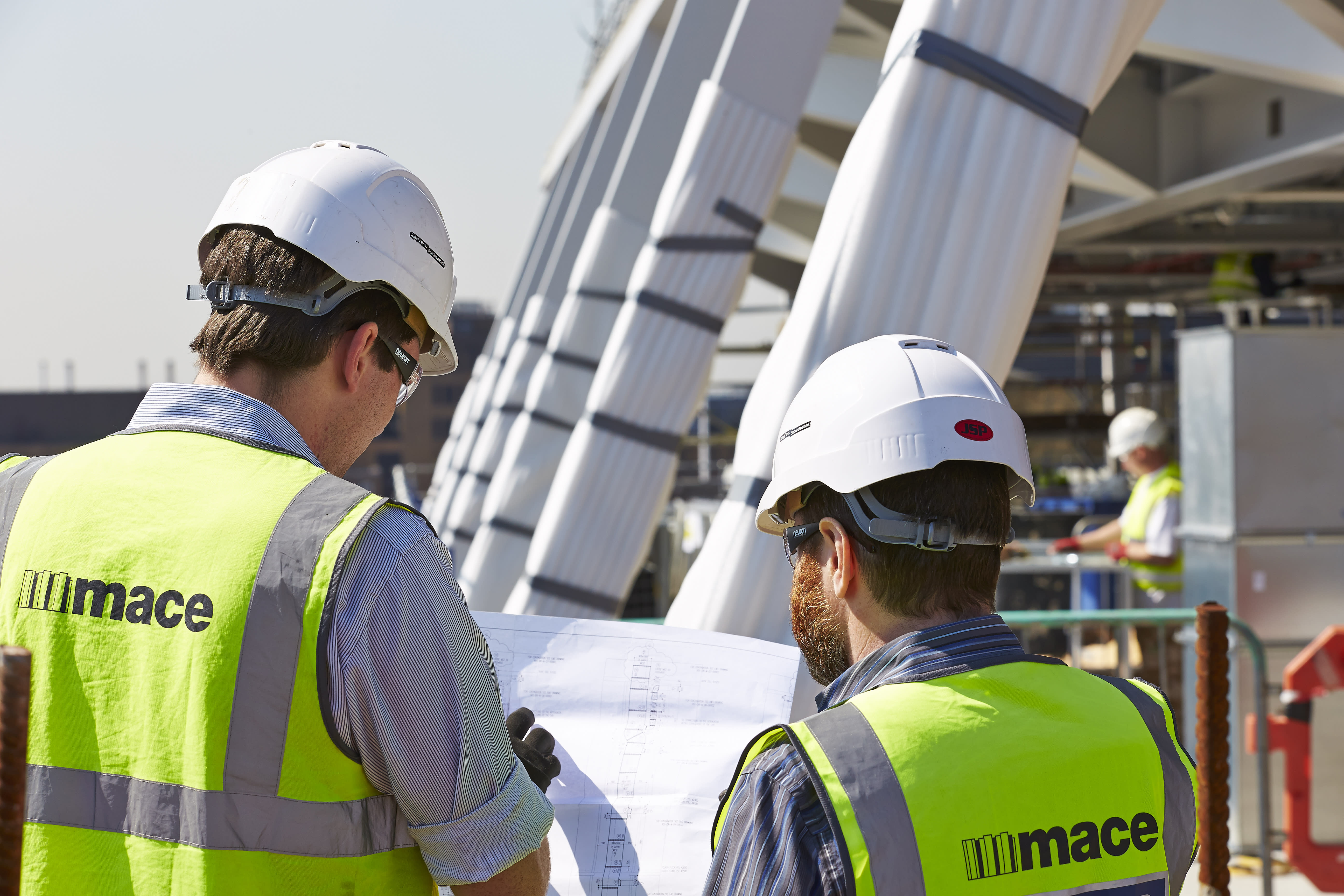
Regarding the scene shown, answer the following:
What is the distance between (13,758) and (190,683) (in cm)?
21

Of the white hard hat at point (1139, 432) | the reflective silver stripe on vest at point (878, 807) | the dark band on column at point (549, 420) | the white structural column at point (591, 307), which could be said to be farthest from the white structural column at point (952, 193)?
the dark band on column at point (549, 420)

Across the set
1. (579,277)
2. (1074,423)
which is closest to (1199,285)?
(1074,423)

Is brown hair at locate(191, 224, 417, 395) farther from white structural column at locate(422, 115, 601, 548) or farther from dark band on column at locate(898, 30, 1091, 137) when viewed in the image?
white structural column at locate(422, 115, 601, 548)

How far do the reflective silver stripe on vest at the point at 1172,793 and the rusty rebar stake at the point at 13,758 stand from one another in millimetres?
1446

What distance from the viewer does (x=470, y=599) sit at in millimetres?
9648

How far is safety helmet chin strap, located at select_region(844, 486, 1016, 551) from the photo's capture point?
5.28 ft

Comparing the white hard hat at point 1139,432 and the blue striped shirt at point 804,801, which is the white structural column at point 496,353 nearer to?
the white hard hat at point 1139,432

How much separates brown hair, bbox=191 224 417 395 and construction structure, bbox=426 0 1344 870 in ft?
5.80

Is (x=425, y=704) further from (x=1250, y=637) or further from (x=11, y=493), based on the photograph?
(x=1250, y=637)

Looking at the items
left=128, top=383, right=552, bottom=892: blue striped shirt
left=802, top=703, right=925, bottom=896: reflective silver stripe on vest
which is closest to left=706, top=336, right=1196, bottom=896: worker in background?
left=802, top=703, right=925, bottom=896: reflective silver stripe on vest

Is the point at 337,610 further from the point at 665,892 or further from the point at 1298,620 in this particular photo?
the point at 1298,620

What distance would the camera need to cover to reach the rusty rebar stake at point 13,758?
1.32 m

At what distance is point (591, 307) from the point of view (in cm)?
953

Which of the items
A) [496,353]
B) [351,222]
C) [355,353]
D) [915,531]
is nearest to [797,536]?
[915,531]
